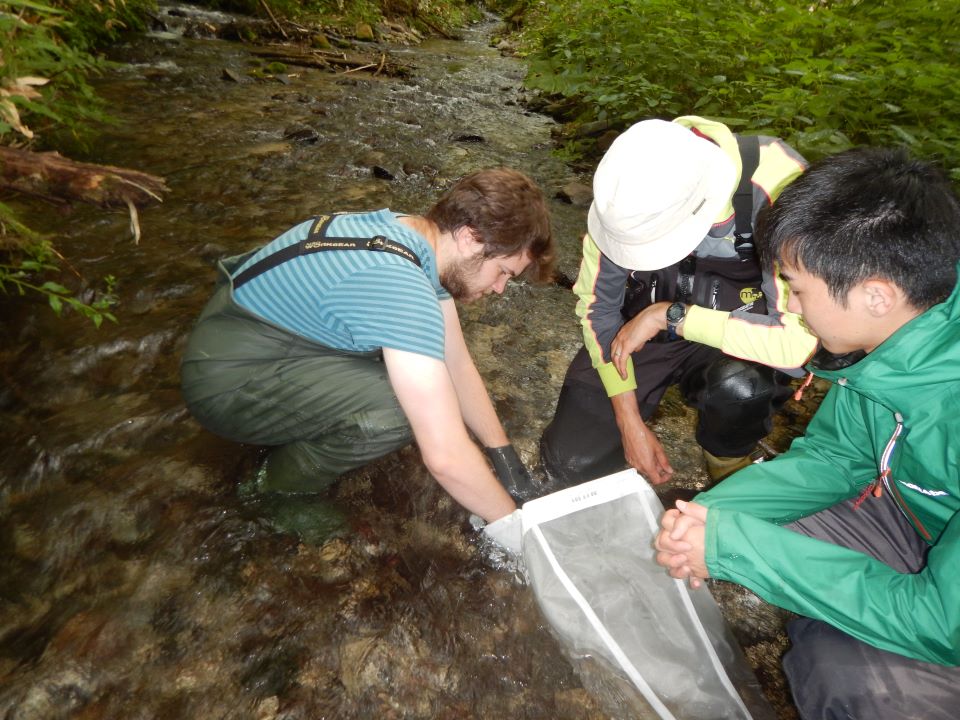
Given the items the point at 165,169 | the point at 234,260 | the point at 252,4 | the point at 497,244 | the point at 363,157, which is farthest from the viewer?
the point at 252,4

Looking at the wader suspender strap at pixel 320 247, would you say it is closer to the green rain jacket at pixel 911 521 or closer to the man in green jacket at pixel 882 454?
the man in green jacket at pixel 882 454

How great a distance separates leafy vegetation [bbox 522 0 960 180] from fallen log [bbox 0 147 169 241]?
3959 mm

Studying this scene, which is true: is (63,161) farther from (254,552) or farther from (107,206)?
(254,552)

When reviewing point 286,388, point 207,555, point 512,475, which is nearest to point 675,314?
point 512,475

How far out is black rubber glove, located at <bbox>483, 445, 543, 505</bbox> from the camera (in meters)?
2.28

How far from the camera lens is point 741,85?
4719 millimetres

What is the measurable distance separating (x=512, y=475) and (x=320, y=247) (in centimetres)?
117

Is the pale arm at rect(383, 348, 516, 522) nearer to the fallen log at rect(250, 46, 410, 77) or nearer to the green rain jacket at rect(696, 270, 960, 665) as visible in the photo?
the green rain jacket at rect(696, 270, 960, 665)

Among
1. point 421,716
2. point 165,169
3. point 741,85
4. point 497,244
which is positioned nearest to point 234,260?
point 497,244

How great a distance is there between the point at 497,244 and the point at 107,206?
2.74 m

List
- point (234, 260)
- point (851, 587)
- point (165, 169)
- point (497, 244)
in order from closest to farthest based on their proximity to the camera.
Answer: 1. point (851, 587)
2. point (497, 244)
3. point (234, 260)
4. point (165, 169)

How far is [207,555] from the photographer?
1.91 metres

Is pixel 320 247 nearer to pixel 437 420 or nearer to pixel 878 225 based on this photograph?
pixel 437 420

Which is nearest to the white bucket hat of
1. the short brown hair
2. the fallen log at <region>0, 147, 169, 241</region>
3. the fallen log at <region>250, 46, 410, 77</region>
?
the short brown hair
